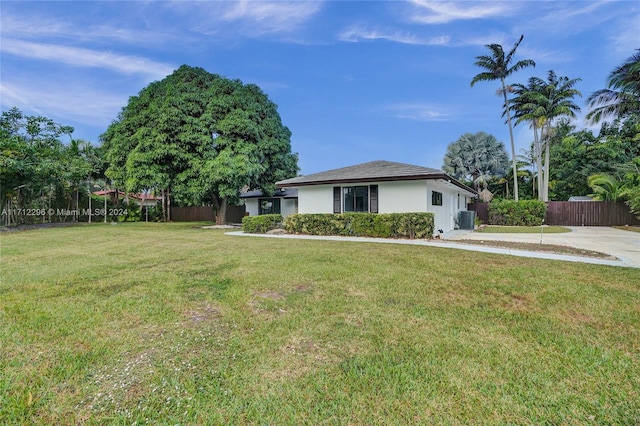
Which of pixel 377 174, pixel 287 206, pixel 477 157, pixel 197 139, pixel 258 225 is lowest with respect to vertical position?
pixel 258 225

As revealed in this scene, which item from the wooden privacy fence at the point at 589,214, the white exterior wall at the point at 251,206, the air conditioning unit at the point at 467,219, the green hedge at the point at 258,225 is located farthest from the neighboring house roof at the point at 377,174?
the white exterior wall at the point at 251,206

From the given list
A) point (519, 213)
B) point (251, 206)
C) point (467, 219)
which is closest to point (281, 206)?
point (251, 206)

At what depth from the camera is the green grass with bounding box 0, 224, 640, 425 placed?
2.14 meters

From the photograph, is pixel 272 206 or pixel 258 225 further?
pixel 272 206

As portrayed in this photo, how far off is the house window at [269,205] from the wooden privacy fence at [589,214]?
62.5ft

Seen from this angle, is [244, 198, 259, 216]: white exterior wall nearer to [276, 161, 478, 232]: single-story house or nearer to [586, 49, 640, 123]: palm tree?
[276, 161, 478, 232]: single-story house

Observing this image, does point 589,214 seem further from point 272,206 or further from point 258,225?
point 272,206

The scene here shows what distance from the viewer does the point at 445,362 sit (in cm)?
270

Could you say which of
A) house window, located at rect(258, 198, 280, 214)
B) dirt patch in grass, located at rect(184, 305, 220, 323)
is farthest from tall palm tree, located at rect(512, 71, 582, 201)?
dirt patch in grass, located at rect(184, 305, 220, 323)

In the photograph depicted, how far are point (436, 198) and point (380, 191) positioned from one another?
298 cm

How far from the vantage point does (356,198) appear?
14078 mm

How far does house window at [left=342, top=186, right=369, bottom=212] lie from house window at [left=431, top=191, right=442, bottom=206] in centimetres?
295

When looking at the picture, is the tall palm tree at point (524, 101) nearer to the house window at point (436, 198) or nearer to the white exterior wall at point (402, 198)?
the white exterior wall at point (402, 198)

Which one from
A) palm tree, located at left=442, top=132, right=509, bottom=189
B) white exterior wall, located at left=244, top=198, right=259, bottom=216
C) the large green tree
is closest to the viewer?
the large green tree
